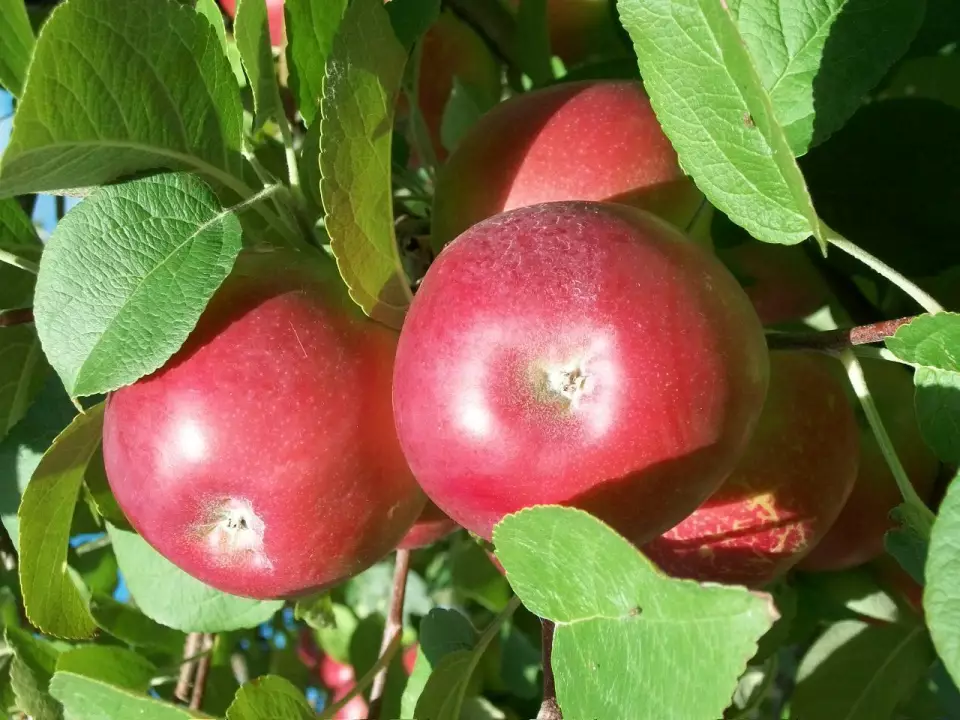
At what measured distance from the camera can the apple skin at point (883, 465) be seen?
860 millimetres

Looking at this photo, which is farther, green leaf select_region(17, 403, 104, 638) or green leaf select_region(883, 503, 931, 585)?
green leaf select_region(17, 403, 104, 638)

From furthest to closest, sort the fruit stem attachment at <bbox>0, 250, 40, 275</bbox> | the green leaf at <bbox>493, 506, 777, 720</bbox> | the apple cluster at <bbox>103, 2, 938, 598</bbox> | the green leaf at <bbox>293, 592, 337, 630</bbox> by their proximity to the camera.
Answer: the green leaf at <bbox>293, 592, 337, 630</bbox> < the fruit stem attachment at <bbox>0, 250, 40, 275</bbox> < the apple cluster at <bbox>103, 2, 938, 598</bbox> < the green leaf at <bbox>493, 506, 777, 720</bbox>

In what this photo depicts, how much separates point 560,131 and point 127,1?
0.31 m

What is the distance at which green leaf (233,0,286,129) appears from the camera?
663 millimetres

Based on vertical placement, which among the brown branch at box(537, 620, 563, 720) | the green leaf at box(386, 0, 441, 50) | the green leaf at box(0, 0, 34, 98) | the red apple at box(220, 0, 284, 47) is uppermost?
the green leaf at box(0, 0, 34, 98)

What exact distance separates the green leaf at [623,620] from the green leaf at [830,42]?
34 centimetres

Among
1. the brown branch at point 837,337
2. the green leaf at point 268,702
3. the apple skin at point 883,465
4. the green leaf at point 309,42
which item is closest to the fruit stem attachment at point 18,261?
the green leaf at point 309,42

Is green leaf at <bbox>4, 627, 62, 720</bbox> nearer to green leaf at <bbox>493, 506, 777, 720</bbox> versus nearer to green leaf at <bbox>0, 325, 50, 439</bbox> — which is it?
green leaf at <bbox>0, 325, 50, 439</bbox>

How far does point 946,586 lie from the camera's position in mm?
456

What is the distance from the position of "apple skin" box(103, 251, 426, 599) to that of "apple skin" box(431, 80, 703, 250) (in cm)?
14

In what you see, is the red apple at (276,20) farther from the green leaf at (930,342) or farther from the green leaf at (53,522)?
the green leaf at (930,342)

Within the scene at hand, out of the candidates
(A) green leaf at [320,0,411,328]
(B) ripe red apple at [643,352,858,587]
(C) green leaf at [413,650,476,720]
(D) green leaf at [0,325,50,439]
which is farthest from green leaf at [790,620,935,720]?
(D) green leaf at [0,325,50,439]

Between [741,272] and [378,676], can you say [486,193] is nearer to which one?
[741,272]

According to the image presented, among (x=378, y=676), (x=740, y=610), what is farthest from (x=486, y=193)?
(x=378, y=676)
